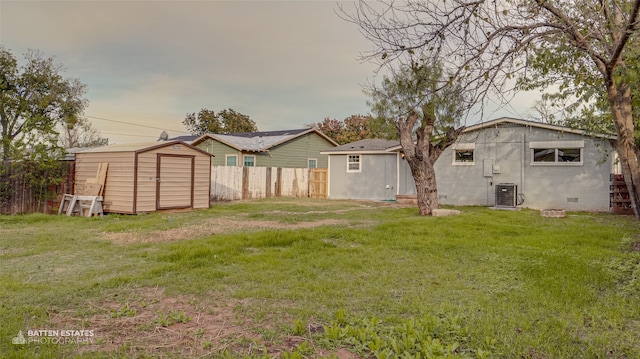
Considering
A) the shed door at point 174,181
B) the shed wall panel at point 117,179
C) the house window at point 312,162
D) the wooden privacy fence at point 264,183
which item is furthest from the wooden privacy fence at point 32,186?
the house window at point 312,162

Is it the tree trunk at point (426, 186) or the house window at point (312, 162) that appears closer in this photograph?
the tree trunk at point (426, 186)

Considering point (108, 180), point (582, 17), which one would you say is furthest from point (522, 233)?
point (108, 180)

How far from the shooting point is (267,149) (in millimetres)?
22312

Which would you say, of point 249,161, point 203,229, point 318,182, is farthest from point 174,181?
point 318,182

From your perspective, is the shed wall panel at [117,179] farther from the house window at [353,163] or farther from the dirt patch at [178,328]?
the house window at [353,163]

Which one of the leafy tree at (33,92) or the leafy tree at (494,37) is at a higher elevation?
the leafy tree at (33,92)

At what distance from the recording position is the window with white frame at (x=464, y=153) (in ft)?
51.2

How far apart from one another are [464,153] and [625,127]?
11.9 m

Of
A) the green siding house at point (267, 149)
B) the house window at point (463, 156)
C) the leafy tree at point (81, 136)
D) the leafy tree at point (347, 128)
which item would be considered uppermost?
the leafy tree at point (347, 128)

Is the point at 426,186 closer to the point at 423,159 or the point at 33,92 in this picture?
the point at 423,159

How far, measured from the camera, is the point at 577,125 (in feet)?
39.6

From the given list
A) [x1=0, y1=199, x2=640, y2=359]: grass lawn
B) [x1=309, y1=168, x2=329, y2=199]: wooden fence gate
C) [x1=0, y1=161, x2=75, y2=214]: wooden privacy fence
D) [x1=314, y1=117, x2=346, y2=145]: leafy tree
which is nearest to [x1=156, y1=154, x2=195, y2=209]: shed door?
[x1=0, y1=161, x2=75, y2=214]: wooden privacy fence

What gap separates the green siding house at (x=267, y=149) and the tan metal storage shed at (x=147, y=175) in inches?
332

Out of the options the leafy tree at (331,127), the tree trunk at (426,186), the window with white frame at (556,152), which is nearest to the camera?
the tree trunk at (426,186)
